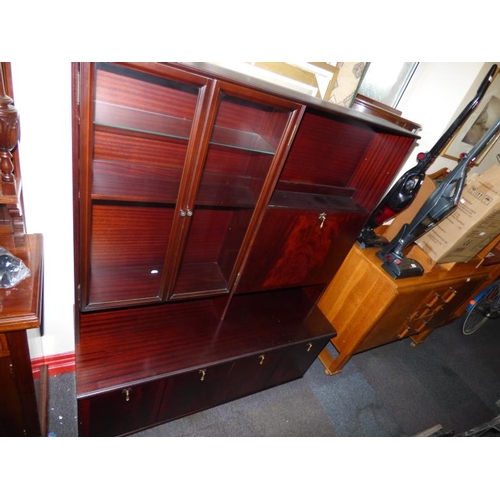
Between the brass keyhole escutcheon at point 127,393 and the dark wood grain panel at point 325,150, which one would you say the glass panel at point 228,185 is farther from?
the brass keyhole escutcheon at point 127,393

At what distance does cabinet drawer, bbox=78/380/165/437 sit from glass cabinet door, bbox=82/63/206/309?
393 mm

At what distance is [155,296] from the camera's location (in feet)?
4.40

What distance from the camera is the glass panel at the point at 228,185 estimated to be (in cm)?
120

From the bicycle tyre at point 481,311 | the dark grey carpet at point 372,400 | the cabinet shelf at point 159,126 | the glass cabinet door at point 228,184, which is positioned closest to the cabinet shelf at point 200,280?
the glass cabinet door at point 228,184

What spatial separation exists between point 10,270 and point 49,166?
16.7 inches

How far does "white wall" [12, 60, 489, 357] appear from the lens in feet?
3.12

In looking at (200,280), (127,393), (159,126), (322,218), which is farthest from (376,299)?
(159,126)

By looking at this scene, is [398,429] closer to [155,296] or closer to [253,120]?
[155,296]

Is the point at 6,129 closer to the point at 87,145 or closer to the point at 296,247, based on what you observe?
the point at 87,145

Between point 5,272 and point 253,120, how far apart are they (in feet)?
3.67

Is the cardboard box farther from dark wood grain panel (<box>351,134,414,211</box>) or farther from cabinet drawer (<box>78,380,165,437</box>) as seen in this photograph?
cabinet drawer (<box>78,380,165,437</box>)

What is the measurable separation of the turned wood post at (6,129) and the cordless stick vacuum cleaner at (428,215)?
6.84 ft
